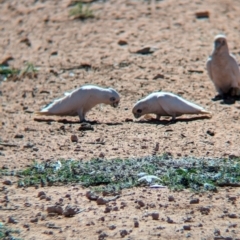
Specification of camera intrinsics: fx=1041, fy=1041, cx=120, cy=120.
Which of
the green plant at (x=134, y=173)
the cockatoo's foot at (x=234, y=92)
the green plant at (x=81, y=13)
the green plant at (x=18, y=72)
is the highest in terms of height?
the green plant at (x=81, y=13)

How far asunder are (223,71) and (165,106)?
59.0 inches

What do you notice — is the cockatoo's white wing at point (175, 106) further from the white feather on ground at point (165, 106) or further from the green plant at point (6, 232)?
the green plant at point (6, 232)

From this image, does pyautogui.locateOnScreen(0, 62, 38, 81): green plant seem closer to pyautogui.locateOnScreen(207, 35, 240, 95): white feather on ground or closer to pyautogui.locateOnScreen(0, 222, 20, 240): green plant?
pyautogui.locateOnScreen(207, 35, 240, 95): white feather on ground

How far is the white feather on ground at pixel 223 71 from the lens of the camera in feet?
36.9

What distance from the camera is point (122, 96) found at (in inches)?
443

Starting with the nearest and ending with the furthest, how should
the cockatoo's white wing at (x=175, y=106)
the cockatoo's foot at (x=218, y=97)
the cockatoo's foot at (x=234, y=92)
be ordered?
the cockatoo's white wing at (x=175, y=106)
the cockatoo's foot at (x=218, y=97)
the cockatoo's foot at (x=234, y=92)

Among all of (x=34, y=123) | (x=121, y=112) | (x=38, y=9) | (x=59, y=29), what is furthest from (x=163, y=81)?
(x=38, y=9)

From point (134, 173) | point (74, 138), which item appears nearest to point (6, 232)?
point (134, 173)

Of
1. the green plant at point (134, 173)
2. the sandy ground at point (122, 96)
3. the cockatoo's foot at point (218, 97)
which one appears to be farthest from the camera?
the cockatoo's foot at point (218, 97)

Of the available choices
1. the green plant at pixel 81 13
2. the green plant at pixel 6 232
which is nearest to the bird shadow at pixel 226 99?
the green plant at pixel 81 13

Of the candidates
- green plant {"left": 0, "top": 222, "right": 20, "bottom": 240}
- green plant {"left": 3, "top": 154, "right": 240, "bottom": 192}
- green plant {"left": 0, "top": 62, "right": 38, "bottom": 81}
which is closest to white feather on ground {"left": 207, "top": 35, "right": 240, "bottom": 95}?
green plant {"left": 0, "top": 62, "right": 38, "bottom": 81}

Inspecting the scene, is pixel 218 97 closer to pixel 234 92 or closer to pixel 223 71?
pixel 234 92

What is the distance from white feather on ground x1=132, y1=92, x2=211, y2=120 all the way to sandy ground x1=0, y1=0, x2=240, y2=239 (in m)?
0.11

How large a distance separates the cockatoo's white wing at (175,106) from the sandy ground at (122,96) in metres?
0.10
